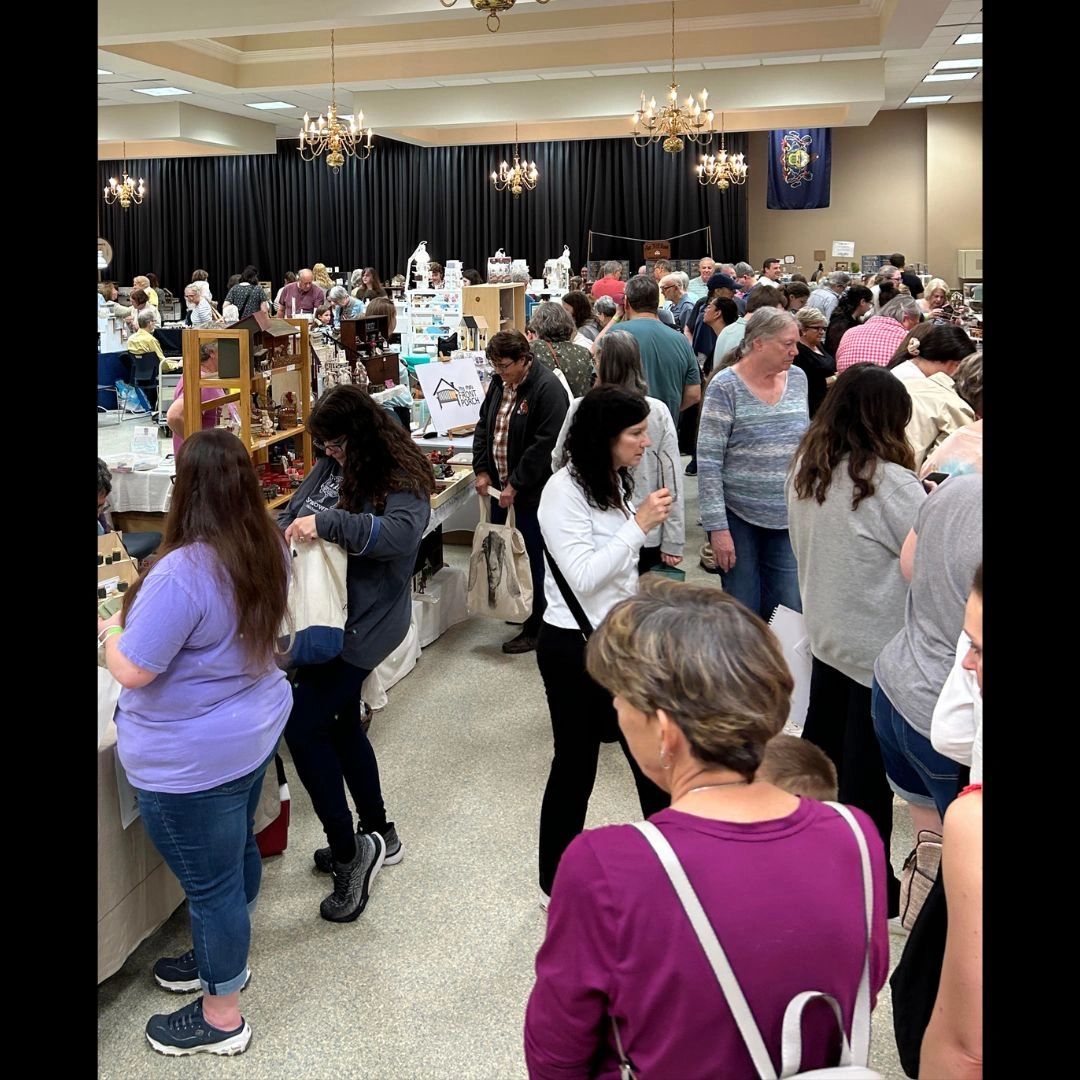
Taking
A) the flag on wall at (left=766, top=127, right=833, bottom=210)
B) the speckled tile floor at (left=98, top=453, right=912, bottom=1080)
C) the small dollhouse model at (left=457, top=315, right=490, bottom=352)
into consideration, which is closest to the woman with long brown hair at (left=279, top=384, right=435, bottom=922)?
the speckled tile floor at (left=98, top=453, right=912, bottom=1080)

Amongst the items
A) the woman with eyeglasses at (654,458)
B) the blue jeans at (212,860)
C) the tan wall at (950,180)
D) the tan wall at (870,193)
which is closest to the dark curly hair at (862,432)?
the woman with eyeglasses at (654,458)

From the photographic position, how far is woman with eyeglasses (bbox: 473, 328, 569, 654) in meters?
4.71

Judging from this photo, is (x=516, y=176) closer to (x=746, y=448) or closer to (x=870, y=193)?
(x=870, y=193)

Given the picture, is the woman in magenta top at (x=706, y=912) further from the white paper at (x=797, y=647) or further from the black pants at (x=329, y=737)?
the white paper at (x=797, y=647)

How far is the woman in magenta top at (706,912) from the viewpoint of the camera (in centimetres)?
109

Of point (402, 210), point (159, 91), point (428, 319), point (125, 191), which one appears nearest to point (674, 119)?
point (428, 319)

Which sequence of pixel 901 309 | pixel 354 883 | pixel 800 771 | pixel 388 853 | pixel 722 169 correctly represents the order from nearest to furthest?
1. pixel 800 771
2. pixel 354 883
3. pixel 388 853
4. pixel 901 309
5. pixel 722 169

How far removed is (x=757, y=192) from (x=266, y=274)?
8.84 meters

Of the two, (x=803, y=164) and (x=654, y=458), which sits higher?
(x=803, y=164)

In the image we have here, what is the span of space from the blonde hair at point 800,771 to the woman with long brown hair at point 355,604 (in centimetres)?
142

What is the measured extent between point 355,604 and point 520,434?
6.17ft

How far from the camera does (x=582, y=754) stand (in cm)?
269

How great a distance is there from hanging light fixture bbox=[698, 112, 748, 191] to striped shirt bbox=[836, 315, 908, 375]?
952 centimetres

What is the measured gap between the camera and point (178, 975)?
8.72 ft
